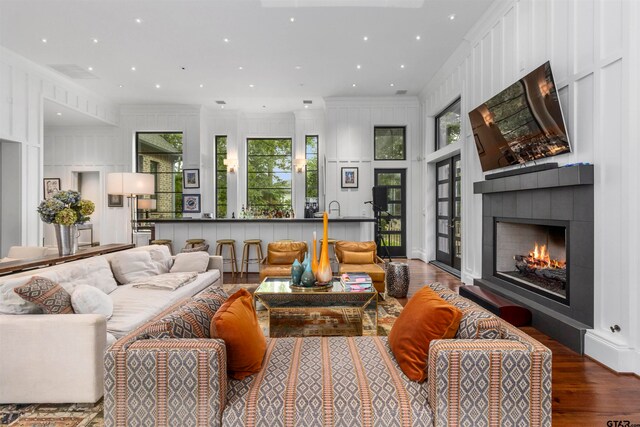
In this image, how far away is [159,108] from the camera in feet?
29.1

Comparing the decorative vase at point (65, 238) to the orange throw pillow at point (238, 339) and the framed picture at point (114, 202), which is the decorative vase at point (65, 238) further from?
the framed picture at point (114, 202)

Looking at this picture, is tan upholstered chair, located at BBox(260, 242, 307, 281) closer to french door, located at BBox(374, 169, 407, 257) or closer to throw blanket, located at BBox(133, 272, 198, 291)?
throw blanket, located at BBox(133, 272, 198, 291)

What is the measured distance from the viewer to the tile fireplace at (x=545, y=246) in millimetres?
2920

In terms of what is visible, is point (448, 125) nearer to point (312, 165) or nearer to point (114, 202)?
point (312, 165)

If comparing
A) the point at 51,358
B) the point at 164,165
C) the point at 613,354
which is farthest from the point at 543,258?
the point at 164,165

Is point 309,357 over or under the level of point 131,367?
under

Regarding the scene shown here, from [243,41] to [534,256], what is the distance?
5.11 m

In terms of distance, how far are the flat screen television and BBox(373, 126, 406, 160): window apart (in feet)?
12.5

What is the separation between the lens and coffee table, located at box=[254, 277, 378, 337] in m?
3.09

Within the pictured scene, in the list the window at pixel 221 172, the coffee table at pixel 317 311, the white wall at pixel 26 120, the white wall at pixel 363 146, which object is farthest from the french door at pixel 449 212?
the white wall at pixel 26 120

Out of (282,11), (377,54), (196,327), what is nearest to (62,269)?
(196,327)

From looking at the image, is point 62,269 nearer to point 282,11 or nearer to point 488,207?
point 282,11

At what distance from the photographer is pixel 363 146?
8273mm

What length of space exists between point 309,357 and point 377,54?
5471mm
